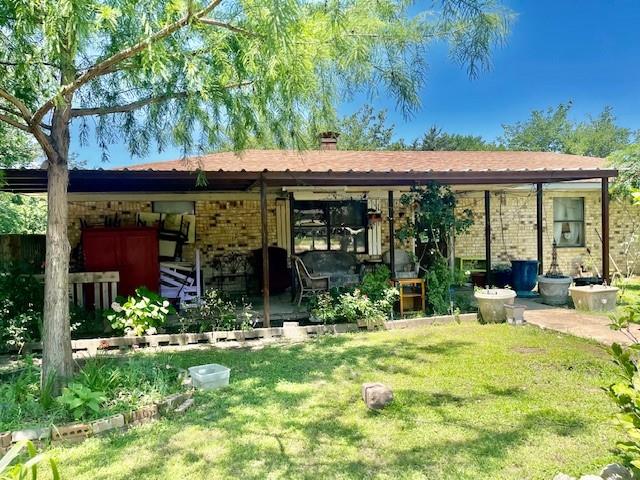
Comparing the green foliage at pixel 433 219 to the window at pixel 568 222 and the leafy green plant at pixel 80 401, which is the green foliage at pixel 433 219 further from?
the leafy green plant at pixel 80 401

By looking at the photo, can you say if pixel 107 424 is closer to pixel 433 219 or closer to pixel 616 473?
pixel 616 473

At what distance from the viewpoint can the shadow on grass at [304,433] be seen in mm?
2914

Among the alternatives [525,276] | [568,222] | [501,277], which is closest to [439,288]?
[525,276]

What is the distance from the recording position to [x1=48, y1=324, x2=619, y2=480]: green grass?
9.50 ft

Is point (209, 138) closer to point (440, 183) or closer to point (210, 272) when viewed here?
point (440, 183)

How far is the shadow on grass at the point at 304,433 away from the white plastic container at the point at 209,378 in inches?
4.3

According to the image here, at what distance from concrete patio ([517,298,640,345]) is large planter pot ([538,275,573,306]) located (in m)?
0.21

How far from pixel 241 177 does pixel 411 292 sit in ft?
Answer: 12.0

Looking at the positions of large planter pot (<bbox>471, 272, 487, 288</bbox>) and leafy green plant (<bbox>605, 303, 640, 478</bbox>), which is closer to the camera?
leafy green plant (<bbox>605, 303, 640, 478</bbox>)

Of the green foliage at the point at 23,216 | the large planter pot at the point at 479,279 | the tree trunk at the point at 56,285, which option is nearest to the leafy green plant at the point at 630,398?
the tree trunk at the point at 56,285

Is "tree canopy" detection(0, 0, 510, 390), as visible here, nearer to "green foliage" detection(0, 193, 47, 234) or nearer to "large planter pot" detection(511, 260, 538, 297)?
"large planter pot" detection(511, 260, 538, 297)

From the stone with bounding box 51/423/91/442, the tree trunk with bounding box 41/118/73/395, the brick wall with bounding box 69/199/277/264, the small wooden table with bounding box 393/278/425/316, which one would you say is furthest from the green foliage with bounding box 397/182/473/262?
the stone with bounding box 51/423/91/442

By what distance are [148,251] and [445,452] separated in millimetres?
6577

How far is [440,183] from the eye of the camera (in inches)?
321
